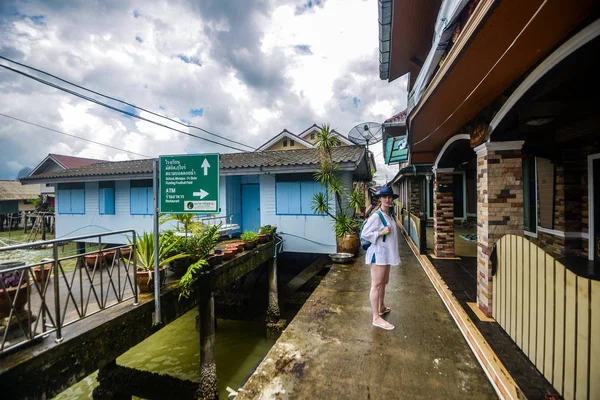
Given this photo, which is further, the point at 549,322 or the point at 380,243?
the point at 380,243

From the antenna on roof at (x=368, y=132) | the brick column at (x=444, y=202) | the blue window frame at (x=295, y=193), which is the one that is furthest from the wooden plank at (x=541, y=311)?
the antenna on roof at (x=368, y=132)

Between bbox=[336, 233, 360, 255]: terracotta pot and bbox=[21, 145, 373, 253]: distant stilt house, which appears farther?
bbox=[21, 145, 373, 253]: distant stilt house

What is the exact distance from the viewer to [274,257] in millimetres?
7480

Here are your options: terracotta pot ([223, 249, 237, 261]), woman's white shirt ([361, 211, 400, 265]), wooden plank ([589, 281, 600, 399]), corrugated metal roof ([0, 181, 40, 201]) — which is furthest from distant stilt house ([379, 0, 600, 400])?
corrugated metal roof ([0, 181, 40, 201])

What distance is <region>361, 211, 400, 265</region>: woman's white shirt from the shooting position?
315 centimetres

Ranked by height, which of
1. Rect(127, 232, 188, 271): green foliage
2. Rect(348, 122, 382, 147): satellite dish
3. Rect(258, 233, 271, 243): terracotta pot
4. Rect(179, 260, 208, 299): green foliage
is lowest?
Rect(179, 260, 208, 299): green foliage

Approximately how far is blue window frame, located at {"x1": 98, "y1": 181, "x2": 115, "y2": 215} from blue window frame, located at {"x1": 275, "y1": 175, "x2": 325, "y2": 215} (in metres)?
6.67

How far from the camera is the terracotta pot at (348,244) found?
726 cm

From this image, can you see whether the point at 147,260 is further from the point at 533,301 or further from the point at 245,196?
the point at 245,196

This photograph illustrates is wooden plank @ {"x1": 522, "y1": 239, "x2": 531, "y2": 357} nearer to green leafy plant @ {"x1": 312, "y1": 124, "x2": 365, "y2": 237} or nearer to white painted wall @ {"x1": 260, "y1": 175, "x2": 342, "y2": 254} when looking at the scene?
green leafy plant @ {"x1": 312, "y1": 124, "x2": 365, "y2": 237}

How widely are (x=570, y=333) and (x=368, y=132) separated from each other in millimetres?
8774

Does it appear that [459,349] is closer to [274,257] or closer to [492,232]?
[492,232]

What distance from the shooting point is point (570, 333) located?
1848mm

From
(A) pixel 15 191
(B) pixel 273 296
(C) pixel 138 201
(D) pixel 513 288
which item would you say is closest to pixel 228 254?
(B) pixel 273 296
